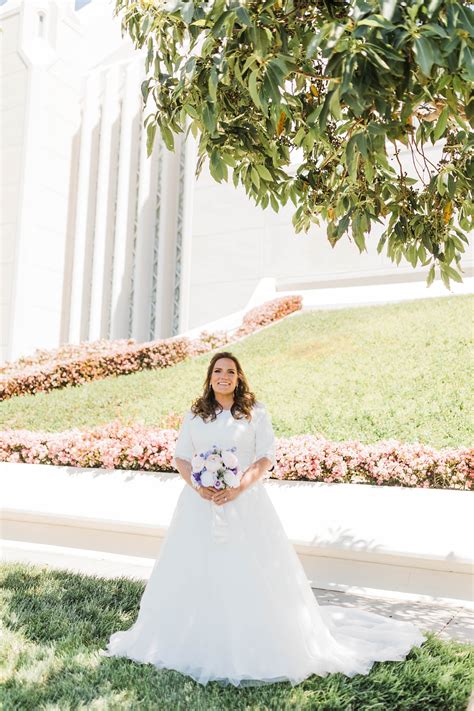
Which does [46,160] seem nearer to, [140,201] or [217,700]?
[140,201]

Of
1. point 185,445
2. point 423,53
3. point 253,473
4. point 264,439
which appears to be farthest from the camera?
point 185,445

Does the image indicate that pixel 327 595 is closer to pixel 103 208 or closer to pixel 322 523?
pixel 322 523

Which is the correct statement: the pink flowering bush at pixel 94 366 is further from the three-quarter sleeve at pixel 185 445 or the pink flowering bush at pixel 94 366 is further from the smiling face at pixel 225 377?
the smiling face at pixel 225 377

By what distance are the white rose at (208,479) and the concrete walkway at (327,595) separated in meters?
2.48

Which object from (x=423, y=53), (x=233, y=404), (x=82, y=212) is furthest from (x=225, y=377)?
(x=82, y=212)

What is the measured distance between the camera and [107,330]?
28.7 m

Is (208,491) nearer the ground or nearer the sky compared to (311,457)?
nearer the sky

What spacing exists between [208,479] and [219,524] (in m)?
0.37

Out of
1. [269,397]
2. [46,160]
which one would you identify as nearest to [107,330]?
[46,160]

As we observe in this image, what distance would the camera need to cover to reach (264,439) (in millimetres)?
4680

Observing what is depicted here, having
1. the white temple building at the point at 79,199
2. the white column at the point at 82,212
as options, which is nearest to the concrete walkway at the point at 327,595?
the white temple building at the point at 79,199

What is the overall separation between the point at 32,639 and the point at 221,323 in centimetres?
1570

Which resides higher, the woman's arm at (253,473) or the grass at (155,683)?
the woman's arm at (253,473)

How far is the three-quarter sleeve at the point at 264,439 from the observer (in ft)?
15.2
